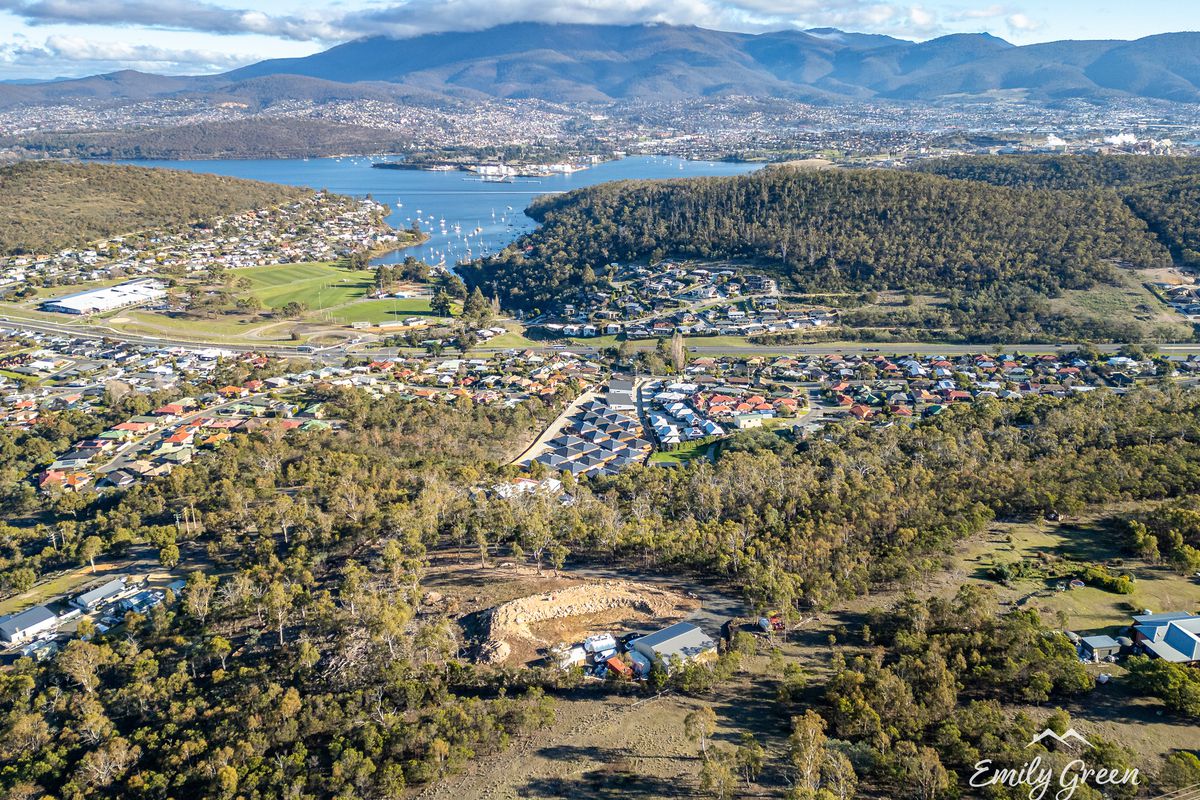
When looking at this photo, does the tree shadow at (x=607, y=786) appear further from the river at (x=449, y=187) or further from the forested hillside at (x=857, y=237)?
the river at (x=449, y=187)

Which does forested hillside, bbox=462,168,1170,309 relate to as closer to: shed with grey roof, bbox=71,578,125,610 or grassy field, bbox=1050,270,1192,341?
grassy field, bbox=1050,270,1192,341

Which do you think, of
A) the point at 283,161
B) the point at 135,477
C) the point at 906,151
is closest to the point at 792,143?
the point at 906,151

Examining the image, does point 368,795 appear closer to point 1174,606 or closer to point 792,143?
point 1174,606

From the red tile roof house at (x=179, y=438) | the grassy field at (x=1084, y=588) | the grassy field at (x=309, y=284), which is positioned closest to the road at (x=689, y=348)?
the grassy field at (x=309, y=284)

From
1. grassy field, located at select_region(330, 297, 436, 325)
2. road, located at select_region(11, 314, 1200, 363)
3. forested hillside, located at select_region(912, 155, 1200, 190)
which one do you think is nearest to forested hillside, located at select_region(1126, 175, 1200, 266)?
forested hillside, located at select_region(912, 155, 1200, 190)

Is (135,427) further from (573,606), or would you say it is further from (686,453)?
(573,606)
